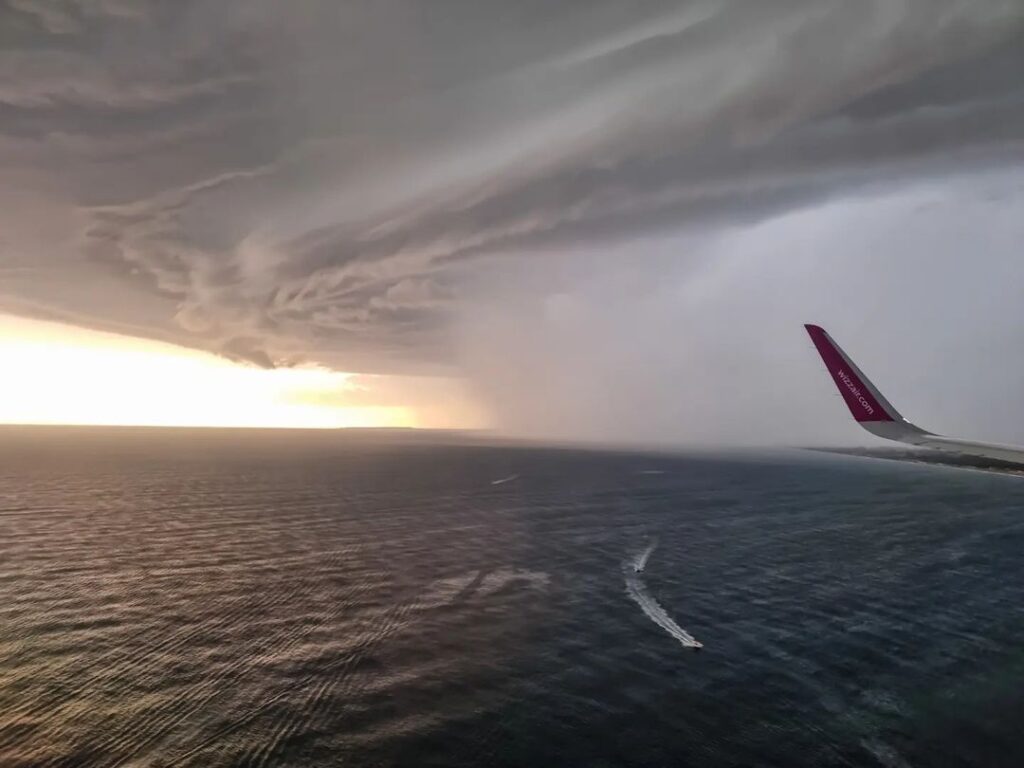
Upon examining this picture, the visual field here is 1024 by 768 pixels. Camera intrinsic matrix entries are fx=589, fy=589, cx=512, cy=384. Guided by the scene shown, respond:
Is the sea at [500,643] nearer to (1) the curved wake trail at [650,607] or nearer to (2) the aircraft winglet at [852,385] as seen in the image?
(1) the curved wake trail at [650,607]

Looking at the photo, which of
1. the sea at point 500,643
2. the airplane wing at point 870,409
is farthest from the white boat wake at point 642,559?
the airplane wing at point 870,409

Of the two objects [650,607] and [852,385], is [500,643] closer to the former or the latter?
[650,607]

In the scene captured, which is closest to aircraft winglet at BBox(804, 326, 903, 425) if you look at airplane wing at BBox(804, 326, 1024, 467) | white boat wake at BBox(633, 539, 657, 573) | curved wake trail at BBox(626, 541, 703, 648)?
airplane wing at BBox(804, 326, 1024, 467)

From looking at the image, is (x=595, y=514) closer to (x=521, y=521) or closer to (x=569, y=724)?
(x=521, y=521)

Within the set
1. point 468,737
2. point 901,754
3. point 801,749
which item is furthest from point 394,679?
point 901,754

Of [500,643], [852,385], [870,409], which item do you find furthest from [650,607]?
[852,385]

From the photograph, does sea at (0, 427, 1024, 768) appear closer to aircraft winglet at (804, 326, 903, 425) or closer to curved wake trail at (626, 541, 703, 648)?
curved wake trail at (626, 541, 703, 648)
